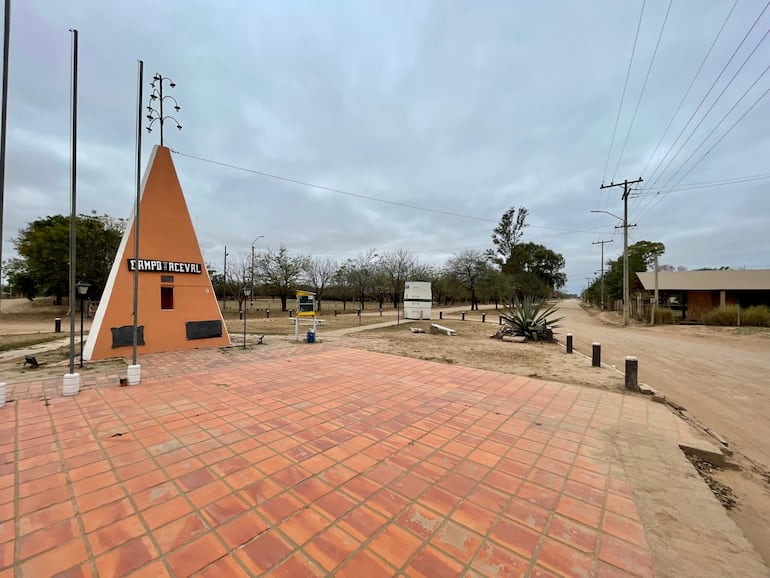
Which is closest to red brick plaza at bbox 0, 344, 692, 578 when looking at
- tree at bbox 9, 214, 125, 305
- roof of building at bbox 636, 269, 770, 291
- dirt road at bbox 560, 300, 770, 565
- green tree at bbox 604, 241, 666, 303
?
dirt road at bbox 560, 300, 770, 565

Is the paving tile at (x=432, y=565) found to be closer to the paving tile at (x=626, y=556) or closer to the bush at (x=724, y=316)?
the paving tile at (x=626, y=556)

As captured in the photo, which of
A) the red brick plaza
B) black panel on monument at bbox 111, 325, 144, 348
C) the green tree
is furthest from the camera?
the green tree

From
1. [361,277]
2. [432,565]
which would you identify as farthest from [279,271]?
[432,565]

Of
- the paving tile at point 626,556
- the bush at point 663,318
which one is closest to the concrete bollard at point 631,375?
the paving tile at point 626,556

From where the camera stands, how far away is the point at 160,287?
27.8 feet

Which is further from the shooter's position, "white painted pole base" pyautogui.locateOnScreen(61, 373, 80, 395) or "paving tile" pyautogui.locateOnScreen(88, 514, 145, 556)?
"white painted pole base" pyautogui.locateOnScreen(61, 373, 80, 395)

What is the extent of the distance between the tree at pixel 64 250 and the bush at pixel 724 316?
3955 centimetres

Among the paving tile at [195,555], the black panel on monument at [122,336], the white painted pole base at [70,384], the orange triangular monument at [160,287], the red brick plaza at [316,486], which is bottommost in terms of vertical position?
the red brick plaza at [316,486]

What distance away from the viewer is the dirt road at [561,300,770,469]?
4.29m

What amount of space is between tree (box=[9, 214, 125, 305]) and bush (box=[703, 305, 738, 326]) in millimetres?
39547

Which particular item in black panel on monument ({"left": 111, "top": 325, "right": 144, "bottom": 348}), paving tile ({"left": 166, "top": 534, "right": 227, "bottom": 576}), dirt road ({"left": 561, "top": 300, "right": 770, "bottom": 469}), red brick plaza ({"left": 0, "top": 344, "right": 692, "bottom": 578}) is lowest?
dirt road ({"left": 561, "top": 300, "right": 770, "bottom": 469})

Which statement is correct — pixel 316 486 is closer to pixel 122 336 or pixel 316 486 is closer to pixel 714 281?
pixel 122 336

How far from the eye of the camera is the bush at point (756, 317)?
1659 cm

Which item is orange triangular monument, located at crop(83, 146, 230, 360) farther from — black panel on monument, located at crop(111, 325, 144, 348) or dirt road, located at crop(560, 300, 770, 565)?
dirt road, located at crop(560, 300, 770, 565)
